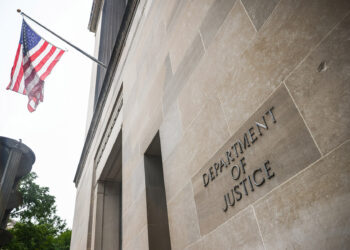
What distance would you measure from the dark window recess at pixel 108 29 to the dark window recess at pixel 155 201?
35.9ft

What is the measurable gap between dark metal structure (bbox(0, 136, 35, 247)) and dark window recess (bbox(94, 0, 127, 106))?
5880 mm

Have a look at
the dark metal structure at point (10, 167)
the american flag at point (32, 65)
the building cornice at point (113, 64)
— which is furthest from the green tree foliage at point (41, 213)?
the american flag at point (32, 65)

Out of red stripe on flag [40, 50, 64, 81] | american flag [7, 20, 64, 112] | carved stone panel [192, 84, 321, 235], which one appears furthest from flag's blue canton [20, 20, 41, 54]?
carved stone panel [192, 84, 321, 235]

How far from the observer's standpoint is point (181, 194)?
11.5 feet

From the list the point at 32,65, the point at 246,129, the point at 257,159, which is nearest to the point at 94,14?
the point at 32,65

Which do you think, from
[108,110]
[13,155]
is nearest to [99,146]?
[108,110]

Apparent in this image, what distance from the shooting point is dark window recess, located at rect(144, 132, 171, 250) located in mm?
4105

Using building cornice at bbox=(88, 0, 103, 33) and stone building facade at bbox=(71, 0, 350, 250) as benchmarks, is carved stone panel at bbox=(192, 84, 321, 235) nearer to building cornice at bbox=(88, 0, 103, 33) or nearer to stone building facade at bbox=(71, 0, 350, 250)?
stone building facade at bbox=(71, 0, 350, 250)

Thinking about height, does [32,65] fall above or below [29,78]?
above

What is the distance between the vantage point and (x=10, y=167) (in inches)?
580

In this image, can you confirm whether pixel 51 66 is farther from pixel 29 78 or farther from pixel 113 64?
pixel 113 64

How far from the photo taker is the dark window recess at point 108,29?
1521 centimetres

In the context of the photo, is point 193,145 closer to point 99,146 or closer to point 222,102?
point 222,102

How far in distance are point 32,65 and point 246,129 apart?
9364mm
